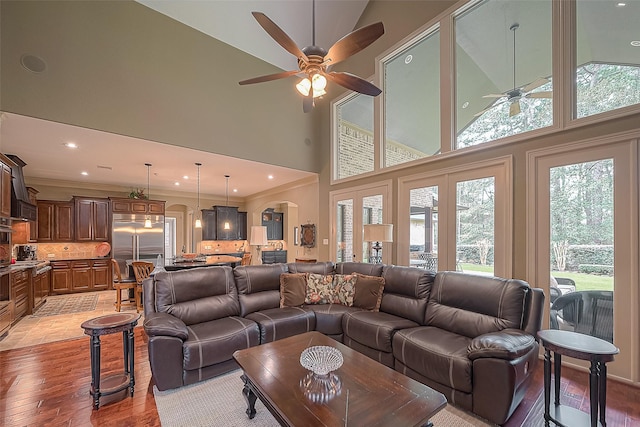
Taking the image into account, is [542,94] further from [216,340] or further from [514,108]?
[216,340]

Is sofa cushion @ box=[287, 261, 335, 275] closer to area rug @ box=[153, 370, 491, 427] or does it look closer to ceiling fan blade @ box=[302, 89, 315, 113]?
area rug @ box=[153, 370, 491, 427]

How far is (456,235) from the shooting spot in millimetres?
4094

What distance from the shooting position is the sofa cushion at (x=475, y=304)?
2.43m

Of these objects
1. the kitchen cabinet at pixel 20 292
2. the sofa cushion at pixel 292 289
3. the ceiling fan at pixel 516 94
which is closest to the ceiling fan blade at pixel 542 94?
the ceiling fan at pixel 516 94

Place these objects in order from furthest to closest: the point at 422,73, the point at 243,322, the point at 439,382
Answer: the point at 422,73, the point at 243,322, the point at 439,382

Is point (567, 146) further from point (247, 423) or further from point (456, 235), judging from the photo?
A: point (247, 423)

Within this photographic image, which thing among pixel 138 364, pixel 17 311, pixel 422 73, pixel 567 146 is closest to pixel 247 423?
pixel 138 364

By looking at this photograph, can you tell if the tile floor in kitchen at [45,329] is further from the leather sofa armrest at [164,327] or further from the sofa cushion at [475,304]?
the sofa cushion at [475,304]

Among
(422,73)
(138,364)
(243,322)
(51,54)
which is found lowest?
(138,364)

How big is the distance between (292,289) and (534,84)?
405cm

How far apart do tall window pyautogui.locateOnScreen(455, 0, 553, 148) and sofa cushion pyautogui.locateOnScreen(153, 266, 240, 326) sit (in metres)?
3.88

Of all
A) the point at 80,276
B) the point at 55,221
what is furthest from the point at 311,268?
the point at 55,221

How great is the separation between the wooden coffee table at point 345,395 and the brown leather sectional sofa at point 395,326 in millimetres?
637

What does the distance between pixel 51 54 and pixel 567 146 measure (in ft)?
21.2
